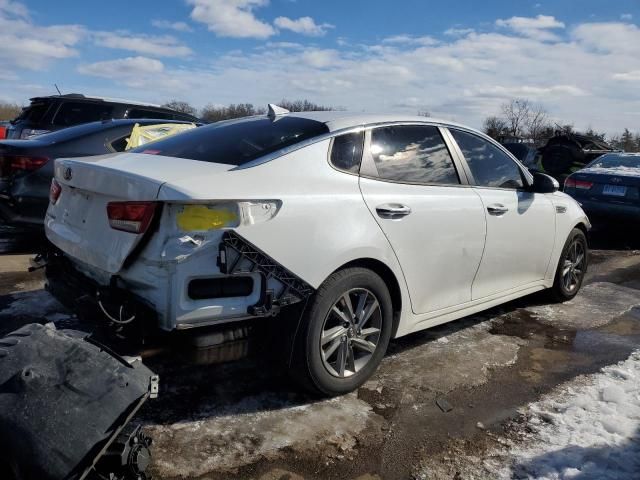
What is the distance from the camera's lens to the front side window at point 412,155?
3270 millimetres

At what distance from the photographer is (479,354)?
389 cm

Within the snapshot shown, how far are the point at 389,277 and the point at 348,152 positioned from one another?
775 mm

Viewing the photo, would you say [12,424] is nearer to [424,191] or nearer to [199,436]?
[199,436]

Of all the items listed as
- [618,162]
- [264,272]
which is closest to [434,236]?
[264,272]

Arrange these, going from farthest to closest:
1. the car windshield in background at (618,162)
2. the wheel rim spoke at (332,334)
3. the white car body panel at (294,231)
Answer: the car windshield in background at (618,162) < the wheel rim spoke at (332,334) < the white car body panel at (294,231)

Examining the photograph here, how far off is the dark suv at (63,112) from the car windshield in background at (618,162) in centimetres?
774

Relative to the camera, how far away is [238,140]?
10.4 feet

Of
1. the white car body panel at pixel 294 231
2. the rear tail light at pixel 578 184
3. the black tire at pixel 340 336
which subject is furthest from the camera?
the rear tail light at pixel 578 184

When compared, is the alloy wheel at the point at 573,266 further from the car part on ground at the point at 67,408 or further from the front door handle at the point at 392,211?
the car part on ground at the point at 67,408

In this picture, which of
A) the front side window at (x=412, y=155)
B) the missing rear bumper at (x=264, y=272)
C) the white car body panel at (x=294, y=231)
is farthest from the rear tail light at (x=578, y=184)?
the missing rear bumper at (x=264, y=272)

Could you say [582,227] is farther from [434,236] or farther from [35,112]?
[35,112]

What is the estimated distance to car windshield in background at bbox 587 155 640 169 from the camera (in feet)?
28.7

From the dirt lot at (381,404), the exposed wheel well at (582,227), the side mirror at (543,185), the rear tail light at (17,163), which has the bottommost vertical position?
the dirt lot at (381,404)

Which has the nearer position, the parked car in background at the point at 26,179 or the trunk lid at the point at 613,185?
the parked car in background at the point at 26,179
